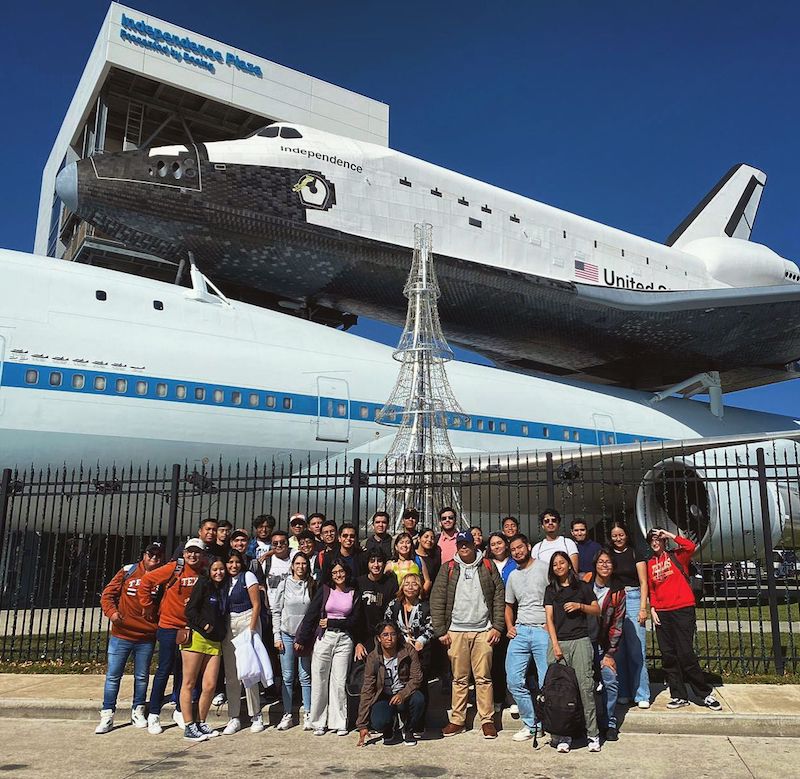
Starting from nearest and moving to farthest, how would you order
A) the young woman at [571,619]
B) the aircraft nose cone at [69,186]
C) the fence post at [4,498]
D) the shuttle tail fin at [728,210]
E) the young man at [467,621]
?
the young woman at [571,619] < the young man at [467,621] < the fence post at [4,498] < the aircraft nose cone at [69,186] < the shuttle tail fin at [728,210]

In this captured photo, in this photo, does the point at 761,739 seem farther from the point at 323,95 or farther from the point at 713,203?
the point at 323,95

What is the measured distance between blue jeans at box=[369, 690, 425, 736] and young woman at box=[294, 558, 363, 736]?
407 millimetres

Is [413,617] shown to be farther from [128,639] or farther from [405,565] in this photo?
[128,639]

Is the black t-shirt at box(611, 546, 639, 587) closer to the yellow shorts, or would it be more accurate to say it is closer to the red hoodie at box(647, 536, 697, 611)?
the red hoodie at box(647, 536, 697, 611)

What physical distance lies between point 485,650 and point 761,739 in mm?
2322

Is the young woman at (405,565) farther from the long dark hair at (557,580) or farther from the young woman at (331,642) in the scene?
the long dark hair at (557,580)

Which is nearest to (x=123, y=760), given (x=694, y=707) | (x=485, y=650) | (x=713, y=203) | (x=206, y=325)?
(x=485, y=650)

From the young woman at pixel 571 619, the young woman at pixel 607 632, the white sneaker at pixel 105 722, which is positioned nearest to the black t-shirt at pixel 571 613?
the young woman at pixel 571 619

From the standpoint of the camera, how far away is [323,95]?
35438 mm

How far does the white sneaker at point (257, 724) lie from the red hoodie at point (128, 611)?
4.02 feet

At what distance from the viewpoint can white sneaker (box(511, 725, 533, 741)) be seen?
6066 millimetres

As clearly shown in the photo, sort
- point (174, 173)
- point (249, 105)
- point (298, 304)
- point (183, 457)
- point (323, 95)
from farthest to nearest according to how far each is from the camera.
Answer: point (323, 95), point (249, 105), point (298, 304), point (174, 173), point (183, 457)

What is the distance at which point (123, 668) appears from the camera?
263 inches

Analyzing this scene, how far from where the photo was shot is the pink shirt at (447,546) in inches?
305
